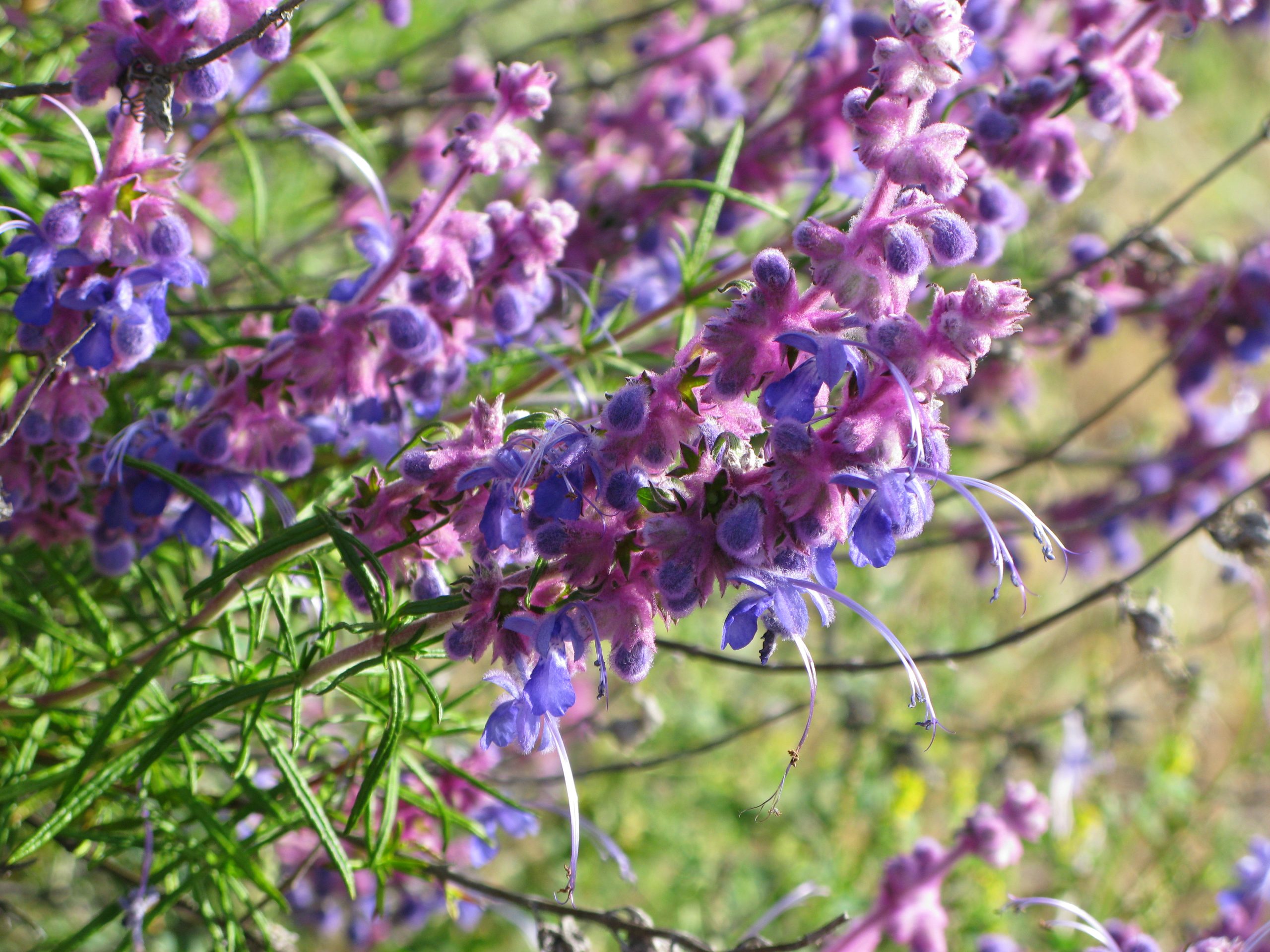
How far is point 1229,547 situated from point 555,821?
2.40 meters

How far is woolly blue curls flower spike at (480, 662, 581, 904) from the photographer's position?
48.4 inches

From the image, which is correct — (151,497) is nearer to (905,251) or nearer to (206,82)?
(206,82)

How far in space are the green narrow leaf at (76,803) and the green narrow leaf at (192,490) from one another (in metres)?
0.39

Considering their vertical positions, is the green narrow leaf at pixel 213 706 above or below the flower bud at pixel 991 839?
above

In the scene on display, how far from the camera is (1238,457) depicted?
3520 mm

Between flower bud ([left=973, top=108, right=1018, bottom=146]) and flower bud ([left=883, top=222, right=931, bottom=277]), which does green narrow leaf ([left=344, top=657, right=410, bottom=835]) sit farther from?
flower bud ([left=973, top=108, right=1018, bottom=146])

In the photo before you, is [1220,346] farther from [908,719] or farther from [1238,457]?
[908,719]

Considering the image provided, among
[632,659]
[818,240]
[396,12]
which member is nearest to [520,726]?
[632,659]

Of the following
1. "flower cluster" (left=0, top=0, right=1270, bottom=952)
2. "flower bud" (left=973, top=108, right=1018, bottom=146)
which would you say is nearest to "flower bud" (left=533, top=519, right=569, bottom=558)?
"flower cluster" (left=0, top=0, right=1270, bottom=952)

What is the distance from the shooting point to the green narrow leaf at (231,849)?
5.43ft

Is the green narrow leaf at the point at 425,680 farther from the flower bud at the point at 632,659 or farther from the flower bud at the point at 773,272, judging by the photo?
the flower bud at the point at 773,272

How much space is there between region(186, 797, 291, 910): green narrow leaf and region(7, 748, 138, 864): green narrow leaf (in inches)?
4.9

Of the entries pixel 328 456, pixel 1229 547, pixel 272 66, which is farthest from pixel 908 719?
pixel 272 66

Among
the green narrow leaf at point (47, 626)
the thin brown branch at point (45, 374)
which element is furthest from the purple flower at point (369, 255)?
the green narrow leaf at point (47, 626)
